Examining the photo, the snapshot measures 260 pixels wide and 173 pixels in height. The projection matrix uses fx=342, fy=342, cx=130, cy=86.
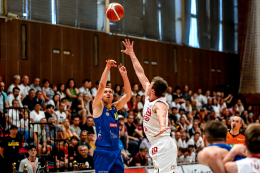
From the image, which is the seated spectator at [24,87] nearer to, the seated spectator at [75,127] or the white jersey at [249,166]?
the seated spectator at [75,127]

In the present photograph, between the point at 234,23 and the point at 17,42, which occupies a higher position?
the point at 234,23

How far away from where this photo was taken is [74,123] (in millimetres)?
11219

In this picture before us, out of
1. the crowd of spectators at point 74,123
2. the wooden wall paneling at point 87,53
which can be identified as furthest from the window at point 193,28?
the wooden wall paneling at point 87,53

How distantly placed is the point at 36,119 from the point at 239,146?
26.5 feet

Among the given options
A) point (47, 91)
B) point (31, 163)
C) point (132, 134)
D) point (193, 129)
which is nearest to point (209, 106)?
point (193, 129)

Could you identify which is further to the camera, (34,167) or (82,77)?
(82,77)

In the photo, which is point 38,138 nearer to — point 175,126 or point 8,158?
point 8,158

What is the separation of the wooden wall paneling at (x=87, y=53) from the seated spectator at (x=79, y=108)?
305 cm

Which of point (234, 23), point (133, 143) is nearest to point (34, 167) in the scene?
point (133, 143)

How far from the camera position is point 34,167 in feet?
28.2

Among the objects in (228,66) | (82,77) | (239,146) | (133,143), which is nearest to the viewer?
(239,146)

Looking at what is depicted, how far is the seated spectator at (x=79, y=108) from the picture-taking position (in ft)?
38.5

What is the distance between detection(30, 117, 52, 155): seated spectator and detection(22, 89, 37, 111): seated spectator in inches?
38.9

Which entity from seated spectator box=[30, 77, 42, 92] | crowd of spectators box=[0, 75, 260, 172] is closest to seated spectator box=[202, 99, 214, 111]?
crowd of spectators box=[0, 75, 260, 172]
